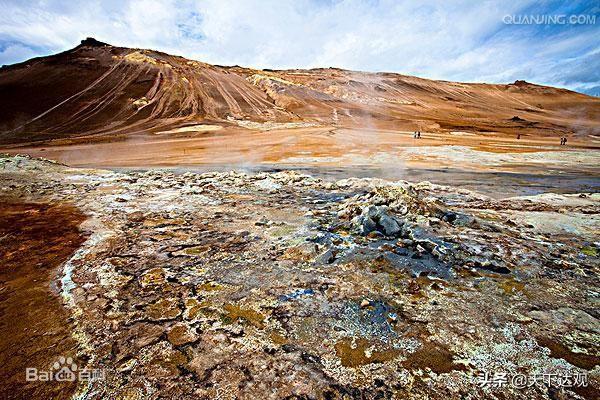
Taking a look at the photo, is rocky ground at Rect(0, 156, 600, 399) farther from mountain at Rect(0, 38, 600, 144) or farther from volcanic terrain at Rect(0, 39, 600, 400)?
mountain at Rect(0, 38, 600, 144)

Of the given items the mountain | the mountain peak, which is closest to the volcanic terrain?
the mountain

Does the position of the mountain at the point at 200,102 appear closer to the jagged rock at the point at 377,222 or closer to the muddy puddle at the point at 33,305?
the muddy puddle at the point at 33,305

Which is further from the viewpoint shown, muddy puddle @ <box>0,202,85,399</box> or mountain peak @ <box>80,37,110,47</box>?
mountain peak @ <box>80,37,110,47</box>

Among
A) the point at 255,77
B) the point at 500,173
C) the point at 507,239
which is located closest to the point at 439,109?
the point at 255,77

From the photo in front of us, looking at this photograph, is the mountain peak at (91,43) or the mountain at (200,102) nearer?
the mountain at (200,102)

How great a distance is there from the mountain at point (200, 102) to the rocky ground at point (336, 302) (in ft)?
97.1

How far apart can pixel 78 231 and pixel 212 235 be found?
2.06m

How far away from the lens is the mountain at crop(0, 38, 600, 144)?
31562 mm

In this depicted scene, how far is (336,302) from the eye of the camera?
2.99 meters

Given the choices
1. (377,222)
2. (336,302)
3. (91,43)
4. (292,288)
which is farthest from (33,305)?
(91,43)

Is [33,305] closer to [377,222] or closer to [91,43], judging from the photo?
[377,222]

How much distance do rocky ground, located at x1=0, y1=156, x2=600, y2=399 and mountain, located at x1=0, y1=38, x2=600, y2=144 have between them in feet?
97.1

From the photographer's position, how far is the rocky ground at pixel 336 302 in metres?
2.07

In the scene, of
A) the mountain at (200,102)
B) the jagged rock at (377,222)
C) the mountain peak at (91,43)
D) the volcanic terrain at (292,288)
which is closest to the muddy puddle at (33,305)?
the volcanic terrain at (292,288)
